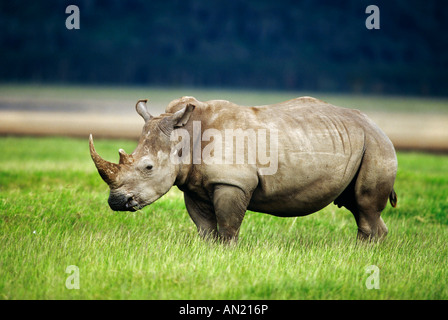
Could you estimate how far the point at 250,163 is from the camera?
7.37 meters

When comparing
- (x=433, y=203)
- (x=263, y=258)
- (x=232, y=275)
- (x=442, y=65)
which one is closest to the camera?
(x=232, y=275)

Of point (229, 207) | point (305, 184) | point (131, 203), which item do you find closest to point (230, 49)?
point (305, 184)

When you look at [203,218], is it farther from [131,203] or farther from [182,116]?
[182,116]

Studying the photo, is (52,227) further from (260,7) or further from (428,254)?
(260,7)

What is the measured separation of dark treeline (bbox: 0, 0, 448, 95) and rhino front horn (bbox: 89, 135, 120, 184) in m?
72.7

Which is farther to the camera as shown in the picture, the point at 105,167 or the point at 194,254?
the point at 194,254

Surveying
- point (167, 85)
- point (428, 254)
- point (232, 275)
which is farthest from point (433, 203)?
point (167, 85)

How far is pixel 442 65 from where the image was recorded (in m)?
95.9

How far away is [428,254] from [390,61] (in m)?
93.5

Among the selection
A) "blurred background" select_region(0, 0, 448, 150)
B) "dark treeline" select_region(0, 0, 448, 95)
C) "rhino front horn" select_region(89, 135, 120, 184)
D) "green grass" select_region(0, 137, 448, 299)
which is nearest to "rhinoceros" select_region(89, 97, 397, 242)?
"rhino front horn" select_region(89, 135, 120, 184)

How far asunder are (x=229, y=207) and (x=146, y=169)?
3.15 feet

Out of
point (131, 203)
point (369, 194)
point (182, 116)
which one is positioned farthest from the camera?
point (369, 194)

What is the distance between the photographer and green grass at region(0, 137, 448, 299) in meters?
6.34

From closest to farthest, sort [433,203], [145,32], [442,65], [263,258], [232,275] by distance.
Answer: [232,275] → [263,258] → [433,203] → [442,65] → [145,32]
